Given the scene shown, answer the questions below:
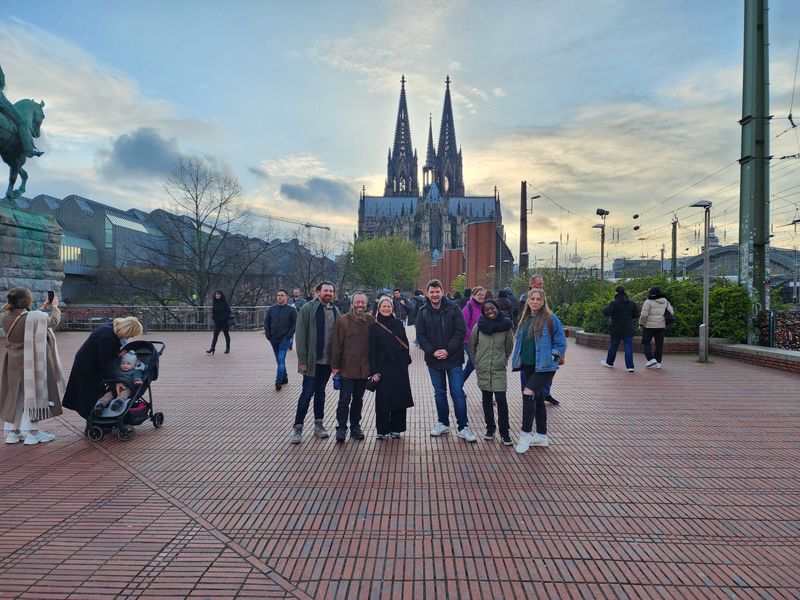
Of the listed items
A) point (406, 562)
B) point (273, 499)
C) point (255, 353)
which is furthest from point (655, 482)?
point (255, 353)

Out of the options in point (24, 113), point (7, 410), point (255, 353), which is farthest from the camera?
point (24, 113)

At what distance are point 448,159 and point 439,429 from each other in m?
115

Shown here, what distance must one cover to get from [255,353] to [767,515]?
515 inches

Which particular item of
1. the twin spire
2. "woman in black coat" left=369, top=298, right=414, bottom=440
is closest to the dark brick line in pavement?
"woman in black coat" left=369, top=298, right=414, bottom=440

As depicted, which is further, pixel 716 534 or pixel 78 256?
pixel 78 256

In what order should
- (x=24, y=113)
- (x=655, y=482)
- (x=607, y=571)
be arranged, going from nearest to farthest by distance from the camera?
(x=607, y=571), (x=655, y=482), (x=24, y=113)

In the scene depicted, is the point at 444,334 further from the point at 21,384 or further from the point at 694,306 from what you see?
the point at 694,306

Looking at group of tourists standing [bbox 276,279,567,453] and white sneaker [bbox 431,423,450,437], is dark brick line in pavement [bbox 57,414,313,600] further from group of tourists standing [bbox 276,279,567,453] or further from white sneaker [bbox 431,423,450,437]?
white sneaker [bbox 431,423,450,437]

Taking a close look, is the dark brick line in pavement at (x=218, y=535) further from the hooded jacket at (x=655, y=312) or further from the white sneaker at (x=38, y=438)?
the hooded jacket at (x=655, y=312)

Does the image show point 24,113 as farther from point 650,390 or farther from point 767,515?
point 767,515

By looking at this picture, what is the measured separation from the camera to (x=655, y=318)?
1189cm

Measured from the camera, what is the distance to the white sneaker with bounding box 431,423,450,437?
6.50 metres

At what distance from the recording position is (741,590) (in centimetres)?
314

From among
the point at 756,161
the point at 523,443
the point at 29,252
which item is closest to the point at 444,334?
the point at 523,443
